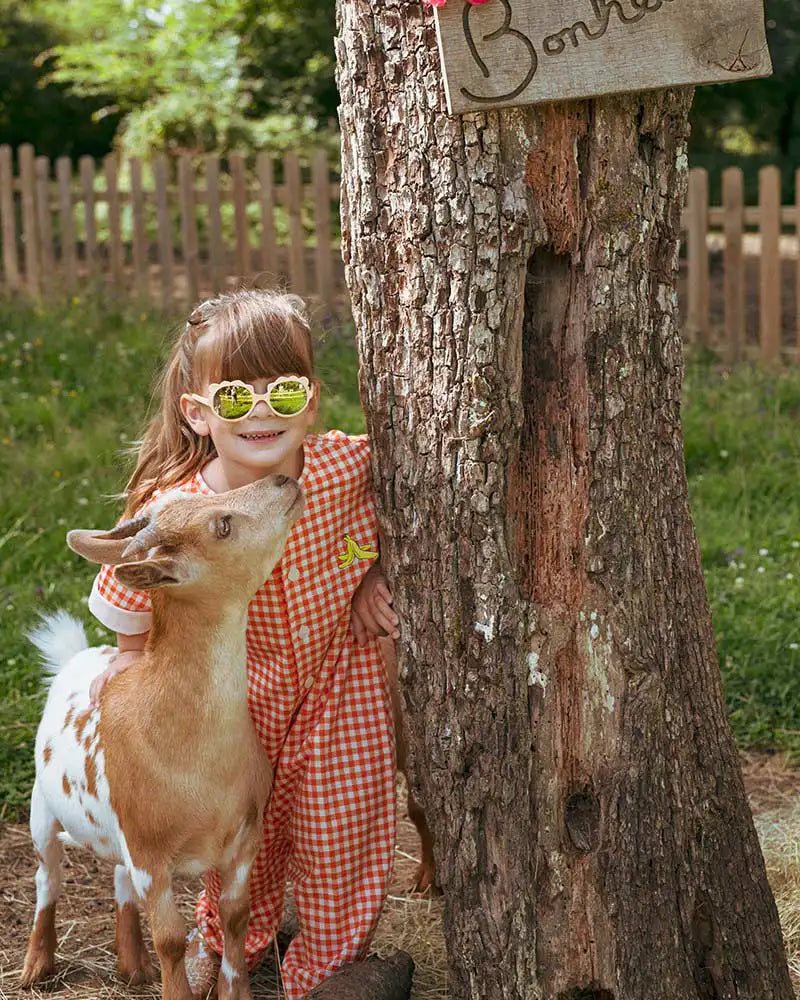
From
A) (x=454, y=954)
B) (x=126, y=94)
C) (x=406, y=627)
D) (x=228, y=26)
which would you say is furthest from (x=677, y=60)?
(x=126, y=94)

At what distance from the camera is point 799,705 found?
16.2 ft

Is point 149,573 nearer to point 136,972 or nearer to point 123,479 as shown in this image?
point 136,972

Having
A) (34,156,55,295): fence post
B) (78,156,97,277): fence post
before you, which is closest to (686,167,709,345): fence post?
(78,156,97,277): fence post

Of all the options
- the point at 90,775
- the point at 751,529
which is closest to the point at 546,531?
the point at 90,775

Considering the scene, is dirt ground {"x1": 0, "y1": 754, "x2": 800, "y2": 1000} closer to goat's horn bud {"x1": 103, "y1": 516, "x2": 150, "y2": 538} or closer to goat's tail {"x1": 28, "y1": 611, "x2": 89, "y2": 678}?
goat's tail {"x1": 28, "y1": 611, "x2": 89, "y2": 678}

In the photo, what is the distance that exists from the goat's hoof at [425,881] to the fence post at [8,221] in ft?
27.6

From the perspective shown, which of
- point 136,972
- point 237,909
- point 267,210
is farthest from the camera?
point 267,210

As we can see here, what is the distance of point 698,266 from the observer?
9617mm

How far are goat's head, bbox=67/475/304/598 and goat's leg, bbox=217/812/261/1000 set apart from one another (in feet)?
2.09

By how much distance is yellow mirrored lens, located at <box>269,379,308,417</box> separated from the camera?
10.6 ft

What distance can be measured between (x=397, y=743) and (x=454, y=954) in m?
0.82

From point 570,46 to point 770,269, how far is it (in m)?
7.04

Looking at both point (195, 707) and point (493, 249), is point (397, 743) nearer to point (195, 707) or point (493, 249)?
point (195, 707)

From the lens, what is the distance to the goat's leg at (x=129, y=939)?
357 cm
